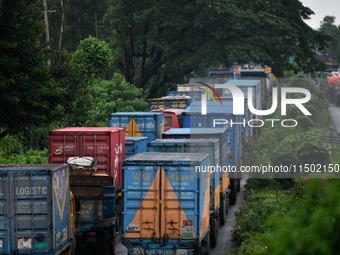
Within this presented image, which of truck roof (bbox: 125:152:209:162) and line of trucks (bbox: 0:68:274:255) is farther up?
truck roof (bbox: 125:152:209:162)

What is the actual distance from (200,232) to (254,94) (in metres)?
25.1

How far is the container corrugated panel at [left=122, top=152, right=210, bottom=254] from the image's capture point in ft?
57.9

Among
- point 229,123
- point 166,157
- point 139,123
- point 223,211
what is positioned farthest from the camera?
point 139,123

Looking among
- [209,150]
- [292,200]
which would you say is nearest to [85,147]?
[209,150]

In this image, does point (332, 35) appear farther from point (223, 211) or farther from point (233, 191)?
point (223, 211)

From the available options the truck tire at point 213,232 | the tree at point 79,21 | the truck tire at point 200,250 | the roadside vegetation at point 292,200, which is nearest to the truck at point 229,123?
the roadside vegetation at point 292,200

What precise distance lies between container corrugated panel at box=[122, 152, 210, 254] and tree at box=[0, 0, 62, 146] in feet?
23.7

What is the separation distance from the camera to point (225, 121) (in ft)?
94.9

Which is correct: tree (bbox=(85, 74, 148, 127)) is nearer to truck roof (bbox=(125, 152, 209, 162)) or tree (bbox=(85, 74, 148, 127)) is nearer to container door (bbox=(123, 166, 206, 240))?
truck roof (bbox=(125, 152, 209, 162))

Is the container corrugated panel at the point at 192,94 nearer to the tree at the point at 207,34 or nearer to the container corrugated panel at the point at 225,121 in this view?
the tree at the point at 207,34

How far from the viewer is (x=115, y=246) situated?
874 inches

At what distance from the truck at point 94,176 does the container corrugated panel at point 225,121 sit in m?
5.43

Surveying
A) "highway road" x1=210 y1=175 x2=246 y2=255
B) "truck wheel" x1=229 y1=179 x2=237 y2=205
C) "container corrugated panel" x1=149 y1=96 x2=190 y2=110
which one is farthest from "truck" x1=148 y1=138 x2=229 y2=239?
"container corrugated panel" x1=149 y1=96 x2=190 y2=110

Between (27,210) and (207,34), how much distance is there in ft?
133
